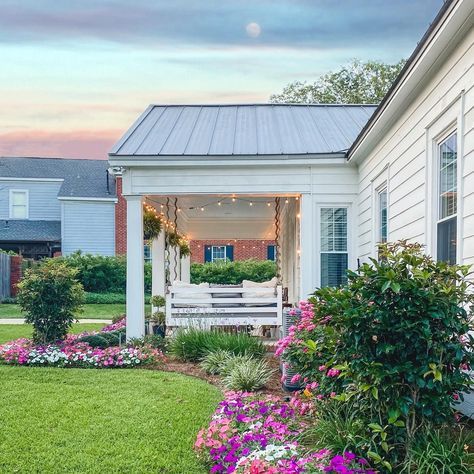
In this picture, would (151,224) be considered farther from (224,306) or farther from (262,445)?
(262,445)

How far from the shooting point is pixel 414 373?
312 cm

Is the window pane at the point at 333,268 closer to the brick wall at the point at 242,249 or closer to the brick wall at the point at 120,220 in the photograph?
the brick wall at the point at 120,220

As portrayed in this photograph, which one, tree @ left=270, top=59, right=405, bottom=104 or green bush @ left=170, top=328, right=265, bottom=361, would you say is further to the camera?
tree @ left=270, top=59, right=405, bottom=104

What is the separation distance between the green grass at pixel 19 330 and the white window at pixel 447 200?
7652 millimetres

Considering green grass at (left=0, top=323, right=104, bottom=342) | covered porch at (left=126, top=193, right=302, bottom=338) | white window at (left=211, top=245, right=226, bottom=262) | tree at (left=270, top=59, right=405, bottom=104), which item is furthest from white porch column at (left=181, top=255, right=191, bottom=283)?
tree at (left=270, top=59, right=405, bottom=104)

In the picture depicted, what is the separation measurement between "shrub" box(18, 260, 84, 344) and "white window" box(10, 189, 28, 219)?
53.2 ft

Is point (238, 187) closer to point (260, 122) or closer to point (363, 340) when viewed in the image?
point (260, 122)

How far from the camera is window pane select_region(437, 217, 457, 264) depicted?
5.01m

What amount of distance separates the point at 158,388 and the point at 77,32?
802cm

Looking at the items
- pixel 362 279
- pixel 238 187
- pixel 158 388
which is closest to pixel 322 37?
pixel 238 187

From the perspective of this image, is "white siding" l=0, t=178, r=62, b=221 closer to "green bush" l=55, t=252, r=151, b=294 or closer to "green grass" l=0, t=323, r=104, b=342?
"green bush" l=55, t=252, r=151, b=294

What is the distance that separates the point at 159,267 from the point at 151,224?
1716 mm

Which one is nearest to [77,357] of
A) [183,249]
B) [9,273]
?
[183,249]

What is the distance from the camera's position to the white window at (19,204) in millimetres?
23547
